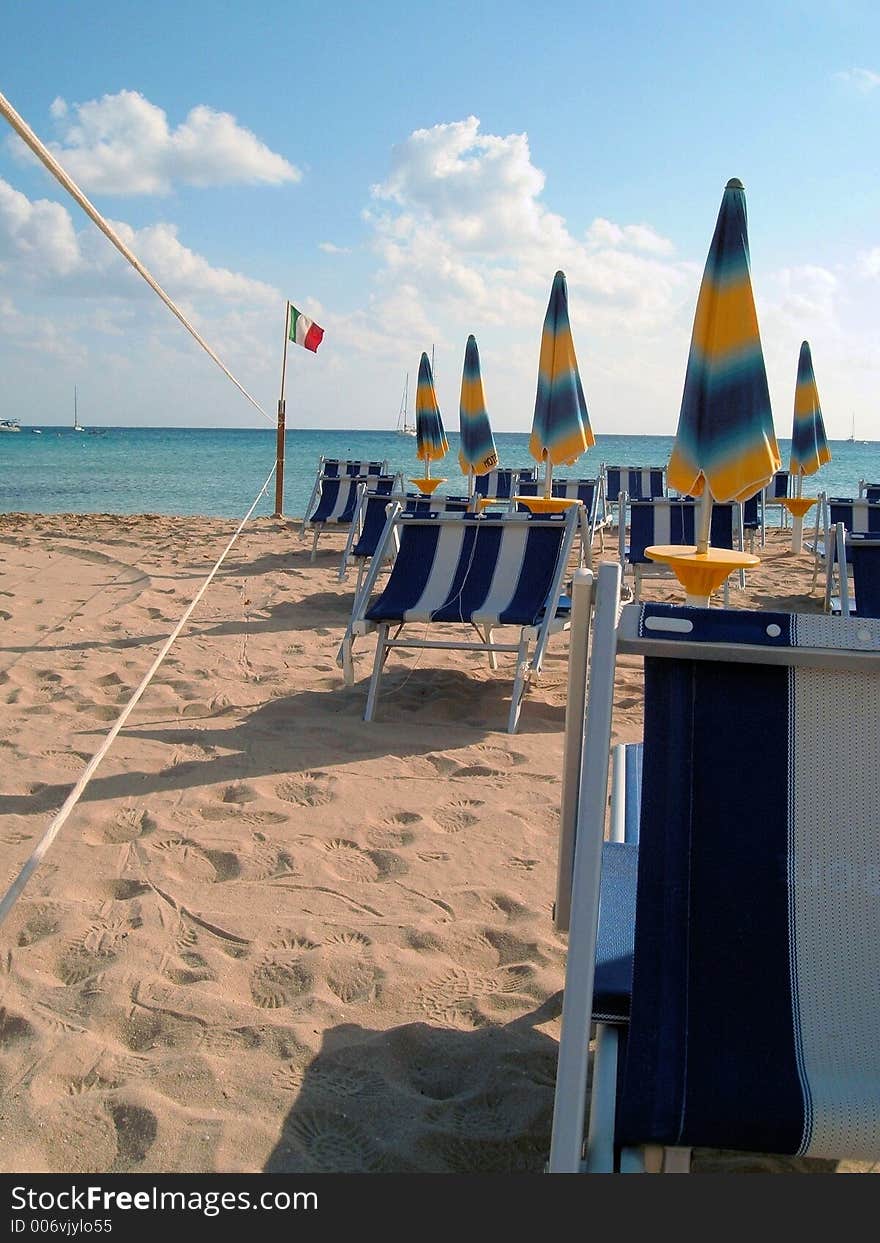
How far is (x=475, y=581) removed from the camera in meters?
4.38

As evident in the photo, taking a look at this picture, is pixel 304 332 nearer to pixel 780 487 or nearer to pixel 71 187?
pixel 780 487

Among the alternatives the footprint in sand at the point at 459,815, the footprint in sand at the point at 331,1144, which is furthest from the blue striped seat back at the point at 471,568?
the footprint in sand at the point at 331,1144

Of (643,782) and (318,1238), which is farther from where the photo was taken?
(643,782)

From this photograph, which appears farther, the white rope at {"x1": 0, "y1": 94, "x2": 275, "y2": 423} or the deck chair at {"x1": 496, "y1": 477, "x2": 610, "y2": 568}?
the deck chair at {"x1": 496, "y1": 477, "x2": 610, "y2": 568}

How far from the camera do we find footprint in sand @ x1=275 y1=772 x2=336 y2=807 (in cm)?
305

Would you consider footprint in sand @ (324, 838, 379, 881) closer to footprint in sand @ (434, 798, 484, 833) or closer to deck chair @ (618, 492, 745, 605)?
footprint in sand @ (434, 798, 484, 833)

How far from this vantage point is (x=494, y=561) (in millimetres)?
4441

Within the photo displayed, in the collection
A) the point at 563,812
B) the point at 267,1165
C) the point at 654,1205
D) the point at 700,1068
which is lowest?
the point at 267,1165

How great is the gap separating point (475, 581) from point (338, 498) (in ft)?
16.2

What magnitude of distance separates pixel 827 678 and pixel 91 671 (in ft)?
Result: 12.0

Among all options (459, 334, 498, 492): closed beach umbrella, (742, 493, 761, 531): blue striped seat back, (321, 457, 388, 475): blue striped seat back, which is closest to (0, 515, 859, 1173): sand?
(459, 334, 498, 492): closed beach umbrella

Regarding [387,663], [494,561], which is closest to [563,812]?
[494,561]

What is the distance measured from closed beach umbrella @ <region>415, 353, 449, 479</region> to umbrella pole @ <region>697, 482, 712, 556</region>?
6733 mm

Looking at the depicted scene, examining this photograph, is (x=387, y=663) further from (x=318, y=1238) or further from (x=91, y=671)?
(x=318, y=1238)
